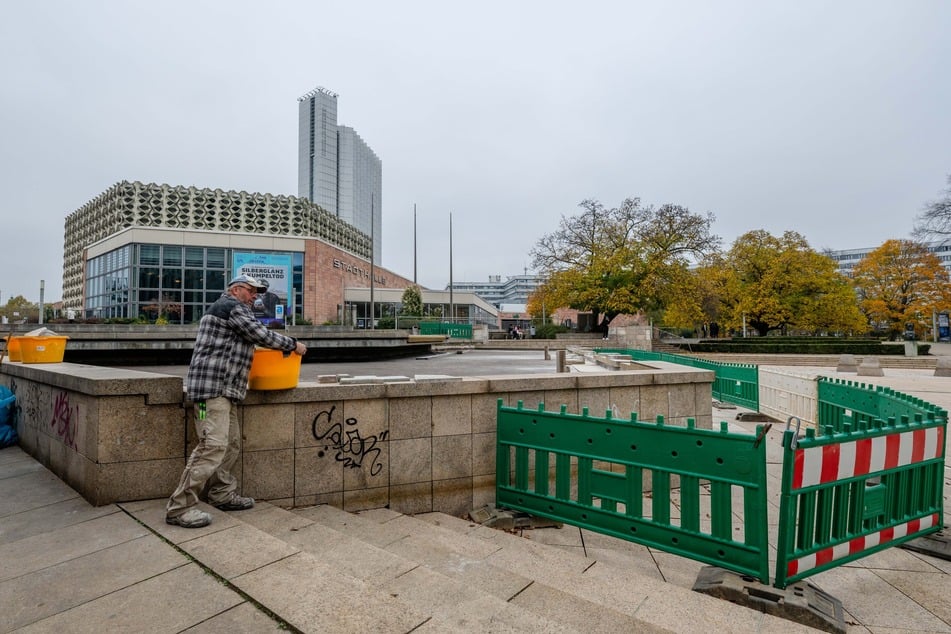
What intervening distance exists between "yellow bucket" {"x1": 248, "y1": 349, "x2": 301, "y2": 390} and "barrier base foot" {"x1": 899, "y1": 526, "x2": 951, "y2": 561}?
17.5 feet

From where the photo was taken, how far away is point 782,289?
139ft

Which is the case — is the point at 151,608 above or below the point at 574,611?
above

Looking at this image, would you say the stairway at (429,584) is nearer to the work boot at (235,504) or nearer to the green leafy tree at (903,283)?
the work boot at (235,504)

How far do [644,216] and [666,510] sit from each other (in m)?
39.0

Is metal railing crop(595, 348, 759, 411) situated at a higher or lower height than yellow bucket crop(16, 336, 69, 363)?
lower

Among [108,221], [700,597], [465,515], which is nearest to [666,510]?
[700,597]

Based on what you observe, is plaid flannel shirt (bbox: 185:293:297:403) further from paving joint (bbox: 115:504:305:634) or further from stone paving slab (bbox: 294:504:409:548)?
stone paving slab (bbox: 294:504:409:548)

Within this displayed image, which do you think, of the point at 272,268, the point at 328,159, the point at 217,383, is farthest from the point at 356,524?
the point at 328,159

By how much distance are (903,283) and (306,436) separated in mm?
58523

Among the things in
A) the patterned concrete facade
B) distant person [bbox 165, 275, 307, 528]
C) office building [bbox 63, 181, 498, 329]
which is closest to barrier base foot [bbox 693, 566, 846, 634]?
distant person [bbox 165, 275, 307, 528]

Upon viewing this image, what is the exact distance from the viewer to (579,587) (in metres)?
3.05

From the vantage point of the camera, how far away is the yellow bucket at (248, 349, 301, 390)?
4223mm

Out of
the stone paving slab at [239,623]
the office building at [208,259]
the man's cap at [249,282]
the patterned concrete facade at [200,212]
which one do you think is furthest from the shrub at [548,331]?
the stone paving slab at [239,623]

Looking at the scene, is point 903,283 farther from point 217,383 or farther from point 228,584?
point 228,584
